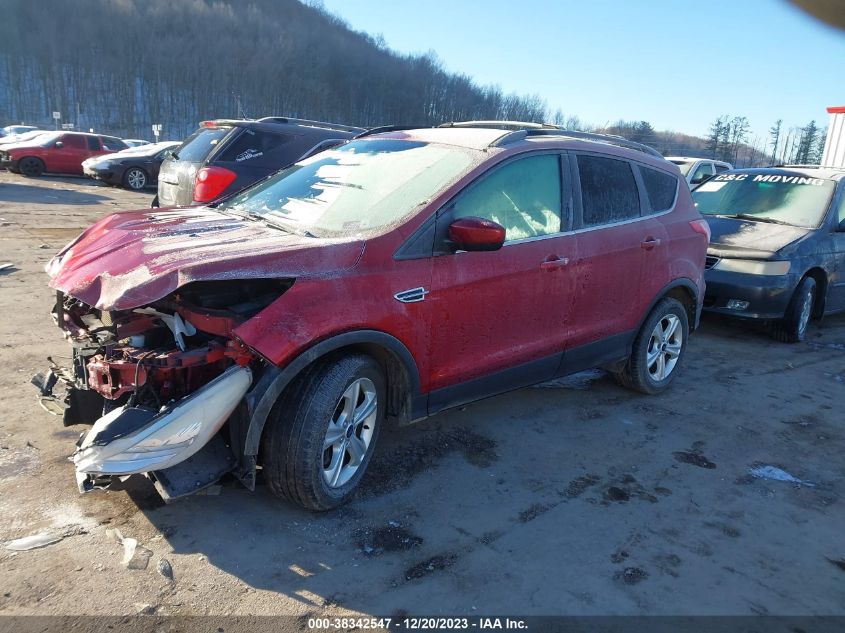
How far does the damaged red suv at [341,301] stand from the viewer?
2.85 m

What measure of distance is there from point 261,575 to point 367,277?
4.71 ft

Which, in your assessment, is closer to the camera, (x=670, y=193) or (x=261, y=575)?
(x=261, y=575)

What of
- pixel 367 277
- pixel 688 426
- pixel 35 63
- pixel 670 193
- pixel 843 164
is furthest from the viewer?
pixel 35 63

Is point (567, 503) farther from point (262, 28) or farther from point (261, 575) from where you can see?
point (262, 28)

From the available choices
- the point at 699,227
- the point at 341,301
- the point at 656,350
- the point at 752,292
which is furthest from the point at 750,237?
the point at 341,301

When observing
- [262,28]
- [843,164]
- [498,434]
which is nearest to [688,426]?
[498,434]

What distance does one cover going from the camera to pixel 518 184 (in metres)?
3.99

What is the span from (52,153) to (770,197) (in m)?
21.6

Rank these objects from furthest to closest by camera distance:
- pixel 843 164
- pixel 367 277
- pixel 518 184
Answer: pixel 843 164, pixel 518 184, pixel 367 277

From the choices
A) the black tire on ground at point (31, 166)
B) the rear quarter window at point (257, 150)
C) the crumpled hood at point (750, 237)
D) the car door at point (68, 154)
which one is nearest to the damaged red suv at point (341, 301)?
the crumpled hood at point (750, 237)

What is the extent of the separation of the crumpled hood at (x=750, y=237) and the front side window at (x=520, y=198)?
3.98 m

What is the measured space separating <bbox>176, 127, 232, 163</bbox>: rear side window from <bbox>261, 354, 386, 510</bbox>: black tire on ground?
5.71 meters

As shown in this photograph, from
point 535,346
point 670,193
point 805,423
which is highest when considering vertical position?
point 670,193

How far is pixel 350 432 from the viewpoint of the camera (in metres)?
3.31
